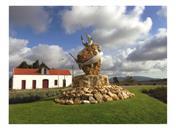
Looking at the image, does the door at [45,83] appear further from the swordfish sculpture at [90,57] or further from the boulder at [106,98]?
the boulder at [106,98]

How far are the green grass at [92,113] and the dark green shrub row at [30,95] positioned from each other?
109 centimetres

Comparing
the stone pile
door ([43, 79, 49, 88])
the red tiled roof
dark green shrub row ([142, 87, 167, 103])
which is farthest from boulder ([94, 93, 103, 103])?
door ([43, 79, 49, 88])

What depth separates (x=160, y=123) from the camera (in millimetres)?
8742

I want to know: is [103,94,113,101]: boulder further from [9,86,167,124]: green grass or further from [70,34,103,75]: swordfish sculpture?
[70,34,103,75]: swordfish sculpture

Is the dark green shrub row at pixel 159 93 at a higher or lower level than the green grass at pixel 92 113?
higher

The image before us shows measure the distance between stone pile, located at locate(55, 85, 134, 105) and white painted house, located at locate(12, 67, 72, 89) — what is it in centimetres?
185

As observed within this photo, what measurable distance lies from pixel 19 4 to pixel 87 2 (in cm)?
213

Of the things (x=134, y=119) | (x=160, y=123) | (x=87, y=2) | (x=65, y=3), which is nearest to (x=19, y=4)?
(x=65, y=3)

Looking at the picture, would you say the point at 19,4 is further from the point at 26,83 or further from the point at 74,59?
the point at 26,83

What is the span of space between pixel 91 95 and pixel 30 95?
111 inches

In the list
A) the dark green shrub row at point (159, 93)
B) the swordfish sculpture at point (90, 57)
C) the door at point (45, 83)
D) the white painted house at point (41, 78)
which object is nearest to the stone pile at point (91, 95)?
the swordfish sculpture at point (90, 57)

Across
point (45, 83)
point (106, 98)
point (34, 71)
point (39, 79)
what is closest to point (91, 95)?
point (106, 98)

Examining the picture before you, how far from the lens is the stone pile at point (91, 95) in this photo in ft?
31.9

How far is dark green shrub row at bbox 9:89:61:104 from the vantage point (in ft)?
35.9
